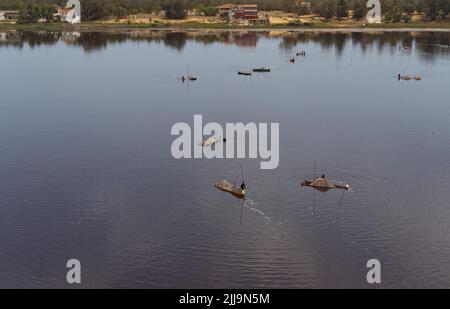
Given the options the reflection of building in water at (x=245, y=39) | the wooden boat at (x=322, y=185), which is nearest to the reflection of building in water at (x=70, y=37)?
the reflection of building in water at (x=245, y=39)

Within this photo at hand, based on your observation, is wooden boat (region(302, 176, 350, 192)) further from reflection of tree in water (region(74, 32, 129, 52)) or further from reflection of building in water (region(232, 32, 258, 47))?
reflection of building in water (region(232, 32, 258, 47))

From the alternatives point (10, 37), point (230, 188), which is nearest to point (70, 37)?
point (10, 37)

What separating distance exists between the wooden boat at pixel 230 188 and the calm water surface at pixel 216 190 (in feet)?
2.75

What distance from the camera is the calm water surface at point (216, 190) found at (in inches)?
1578

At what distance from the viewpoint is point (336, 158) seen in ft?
199

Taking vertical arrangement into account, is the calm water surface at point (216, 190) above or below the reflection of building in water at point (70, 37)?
below

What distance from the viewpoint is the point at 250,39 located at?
18138cm

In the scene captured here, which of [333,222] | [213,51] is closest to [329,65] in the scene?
[213,51]

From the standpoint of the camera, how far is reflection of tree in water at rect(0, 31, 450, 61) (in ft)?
515

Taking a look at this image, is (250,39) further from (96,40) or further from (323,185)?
(323,185)

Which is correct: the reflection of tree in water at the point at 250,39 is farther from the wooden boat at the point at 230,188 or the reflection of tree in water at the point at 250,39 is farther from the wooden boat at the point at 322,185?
the wooden boat at the point at 230,188

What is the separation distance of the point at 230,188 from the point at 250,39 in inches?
5301
